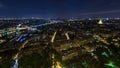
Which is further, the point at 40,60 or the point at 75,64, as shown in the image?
the point at 40,60

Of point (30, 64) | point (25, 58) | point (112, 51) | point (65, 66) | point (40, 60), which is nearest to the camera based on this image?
point (65, 66)

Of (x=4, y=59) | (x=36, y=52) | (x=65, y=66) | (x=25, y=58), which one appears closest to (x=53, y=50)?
(x=36, y=52)

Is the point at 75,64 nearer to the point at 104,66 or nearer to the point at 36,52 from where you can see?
the point at 104,66

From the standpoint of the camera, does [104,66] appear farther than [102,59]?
No

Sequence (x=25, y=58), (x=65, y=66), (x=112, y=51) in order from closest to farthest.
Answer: (x=65, y=66) < (x=25, y=58) < (x=112, y=51)

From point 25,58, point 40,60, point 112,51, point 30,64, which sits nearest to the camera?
point 30,64

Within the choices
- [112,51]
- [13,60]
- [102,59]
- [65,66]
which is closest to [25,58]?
[13,60]

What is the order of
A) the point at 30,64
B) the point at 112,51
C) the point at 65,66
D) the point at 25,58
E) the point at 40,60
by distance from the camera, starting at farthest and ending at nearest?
1. the point at 112,51
2. the point at 25,58
3. the point at 40,60
4. the point at 30,64
5. the point at 65,66

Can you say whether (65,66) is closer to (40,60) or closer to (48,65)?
(48,65)
